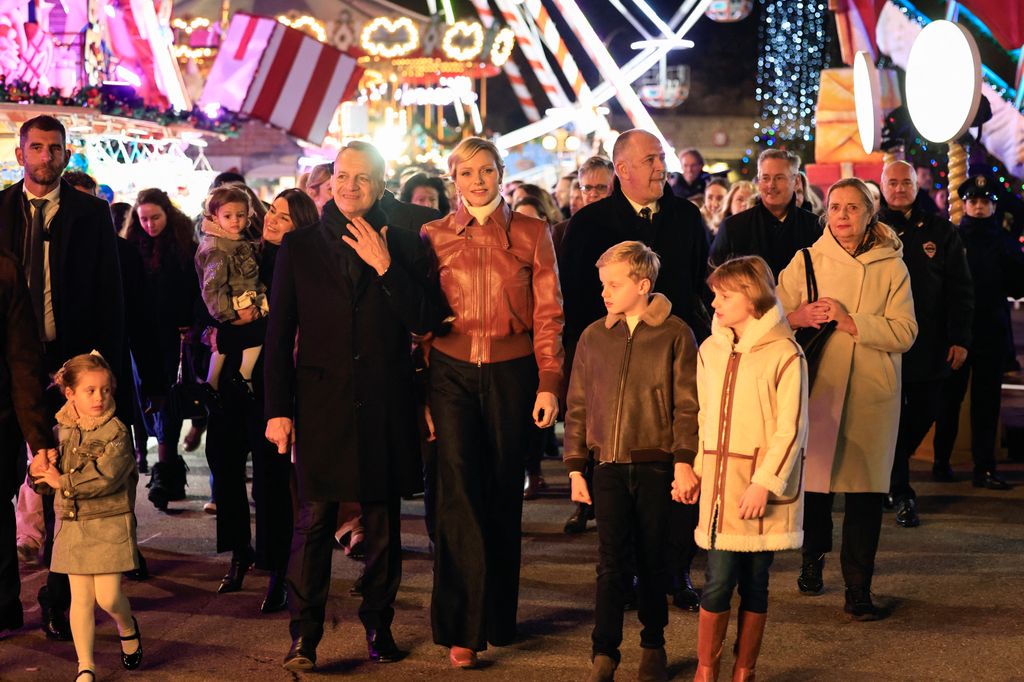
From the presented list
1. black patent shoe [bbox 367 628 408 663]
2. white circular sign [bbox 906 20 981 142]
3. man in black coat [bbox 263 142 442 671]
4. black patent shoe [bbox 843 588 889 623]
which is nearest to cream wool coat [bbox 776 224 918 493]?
black patent shoe [bbox 843 588 889 623]

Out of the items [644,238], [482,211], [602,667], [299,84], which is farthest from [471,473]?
[299,84]

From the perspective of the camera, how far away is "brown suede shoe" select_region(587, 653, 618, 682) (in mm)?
5156

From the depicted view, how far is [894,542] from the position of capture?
25.4 ft

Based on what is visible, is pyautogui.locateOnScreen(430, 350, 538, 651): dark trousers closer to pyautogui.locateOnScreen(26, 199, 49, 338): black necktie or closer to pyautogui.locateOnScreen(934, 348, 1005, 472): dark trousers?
pyautogui.locateOnScreen(26, 199, 49, 338): black necktie

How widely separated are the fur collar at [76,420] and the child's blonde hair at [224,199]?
159 centimetres

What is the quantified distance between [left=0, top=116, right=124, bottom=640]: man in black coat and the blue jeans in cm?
276

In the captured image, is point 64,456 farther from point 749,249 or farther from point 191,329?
point 749,249

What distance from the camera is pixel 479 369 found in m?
5.55

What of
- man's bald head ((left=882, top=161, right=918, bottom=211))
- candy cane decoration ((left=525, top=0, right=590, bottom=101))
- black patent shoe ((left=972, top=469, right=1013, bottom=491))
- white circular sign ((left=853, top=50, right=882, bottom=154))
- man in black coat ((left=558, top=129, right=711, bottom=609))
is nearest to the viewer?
man in black coat ((left=558, top=129, right=711, bottom=609))

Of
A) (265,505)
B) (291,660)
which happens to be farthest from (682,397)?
(265,505)

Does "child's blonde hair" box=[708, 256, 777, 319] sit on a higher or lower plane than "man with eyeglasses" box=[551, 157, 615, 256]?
lower

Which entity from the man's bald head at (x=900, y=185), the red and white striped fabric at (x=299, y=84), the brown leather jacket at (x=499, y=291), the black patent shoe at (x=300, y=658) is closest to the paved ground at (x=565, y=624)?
the black patent shoe at (x=300, y=658)

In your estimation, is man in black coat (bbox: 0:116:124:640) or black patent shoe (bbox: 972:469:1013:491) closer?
man in black coat (bbox: 0:116:124:640)

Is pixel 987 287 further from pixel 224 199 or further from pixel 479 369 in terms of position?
pixel 224 199
